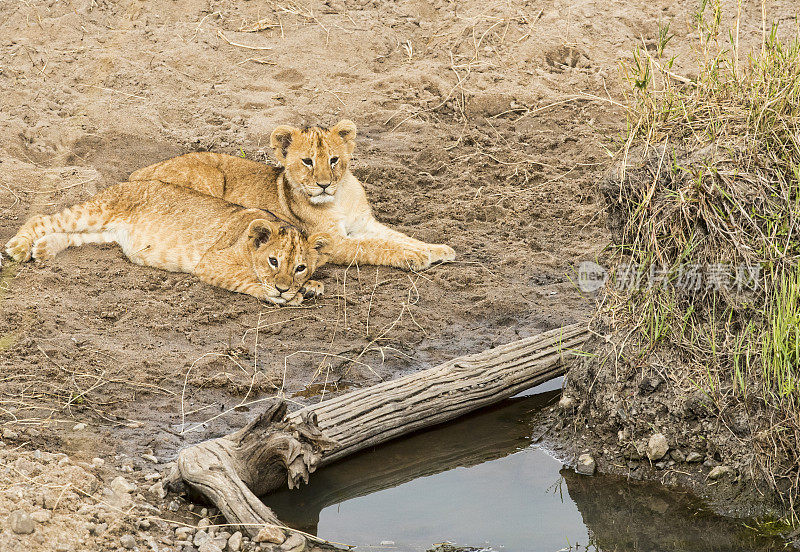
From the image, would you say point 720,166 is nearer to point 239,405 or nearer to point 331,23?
point 239,405

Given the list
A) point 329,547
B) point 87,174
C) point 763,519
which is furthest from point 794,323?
point 87,174

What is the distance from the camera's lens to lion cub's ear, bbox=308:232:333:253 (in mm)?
7020

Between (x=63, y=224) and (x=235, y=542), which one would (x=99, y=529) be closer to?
(x=235, y=542)

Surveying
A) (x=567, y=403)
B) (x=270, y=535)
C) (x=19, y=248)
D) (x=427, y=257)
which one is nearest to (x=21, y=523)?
(x=270, y=535)

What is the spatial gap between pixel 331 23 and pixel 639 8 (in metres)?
3.31

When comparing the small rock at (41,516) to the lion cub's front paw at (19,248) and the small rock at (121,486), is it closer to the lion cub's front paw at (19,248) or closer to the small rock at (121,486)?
the small rock at (121,486)

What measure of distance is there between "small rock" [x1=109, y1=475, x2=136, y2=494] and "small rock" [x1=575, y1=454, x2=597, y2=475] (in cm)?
219

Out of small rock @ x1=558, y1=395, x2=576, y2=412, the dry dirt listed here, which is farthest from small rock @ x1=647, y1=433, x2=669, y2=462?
the dry dirt

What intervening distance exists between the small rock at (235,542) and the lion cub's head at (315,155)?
378 centimetres

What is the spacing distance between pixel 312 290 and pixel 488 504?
2.44 m

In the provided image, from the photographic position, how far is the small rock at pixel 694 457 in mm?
4832

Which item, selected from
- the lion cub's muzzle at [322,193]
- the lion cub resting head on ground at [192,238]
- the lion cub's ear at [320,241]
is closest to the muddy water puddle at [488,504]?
the lion cub resting head on ground at [192,238]

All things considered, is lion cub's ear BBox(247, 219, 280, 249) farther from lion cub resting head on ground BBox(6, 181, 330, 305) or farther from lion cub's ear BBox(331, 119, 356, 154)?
lion cub's ear BBox(331, 119, 356, 154)

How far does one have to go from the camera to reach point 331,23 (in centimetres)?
1071
